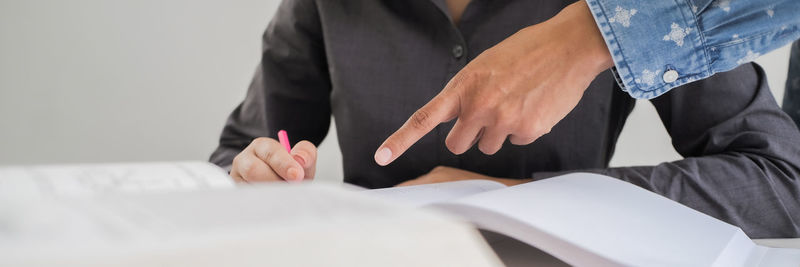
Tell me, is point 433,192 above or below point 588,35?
below

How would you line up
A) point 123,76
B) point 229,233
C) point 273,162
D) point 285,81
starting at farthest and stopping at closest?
1. point 123,76
2. point 285,81
3. point 273,162
4. point 229,233

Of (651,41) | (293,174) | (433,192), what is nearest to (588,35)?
(651,41)

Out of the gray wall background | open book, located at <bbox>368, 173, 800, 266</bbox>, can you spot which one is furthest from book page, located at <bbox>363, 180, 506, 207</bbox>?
the gray wall background

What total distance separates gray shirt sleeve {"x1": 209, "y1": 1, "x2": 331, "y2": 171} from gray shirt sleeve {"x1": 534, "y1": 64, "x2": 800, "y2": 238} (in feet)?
1.26

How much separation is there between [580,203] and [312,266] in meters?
0.25

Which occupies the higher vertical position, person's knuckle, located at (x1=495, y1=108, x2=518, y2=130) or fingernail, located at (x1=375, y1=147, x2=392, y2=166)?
person's knuckle, located at (x1=495, y1=108, x2=518, y2=130)

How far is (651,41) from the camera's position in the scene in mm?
463

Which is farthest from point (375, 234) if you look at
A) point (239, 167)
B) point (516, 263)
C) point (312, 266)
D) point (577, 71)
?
point (239, 167)

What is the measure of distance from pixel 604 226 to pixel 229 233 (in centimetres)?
24

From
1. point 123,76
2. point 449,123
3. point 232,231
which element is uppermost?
point 232,231

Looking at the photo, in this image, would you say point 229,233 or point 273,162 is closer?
point 229,233

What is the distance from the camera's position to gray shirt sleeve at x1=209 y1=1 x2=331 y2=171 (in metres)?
0.86

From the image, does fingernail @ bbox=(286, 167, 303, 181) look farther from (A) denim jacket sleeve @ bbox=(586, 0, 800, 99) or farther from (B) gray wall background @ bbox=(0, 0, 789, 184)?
(B) gray wall background @ bbox=(0, 0, 789, 184)

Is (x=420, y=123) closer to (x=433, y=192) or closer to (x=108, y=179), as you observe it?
(x=433, y=192)
